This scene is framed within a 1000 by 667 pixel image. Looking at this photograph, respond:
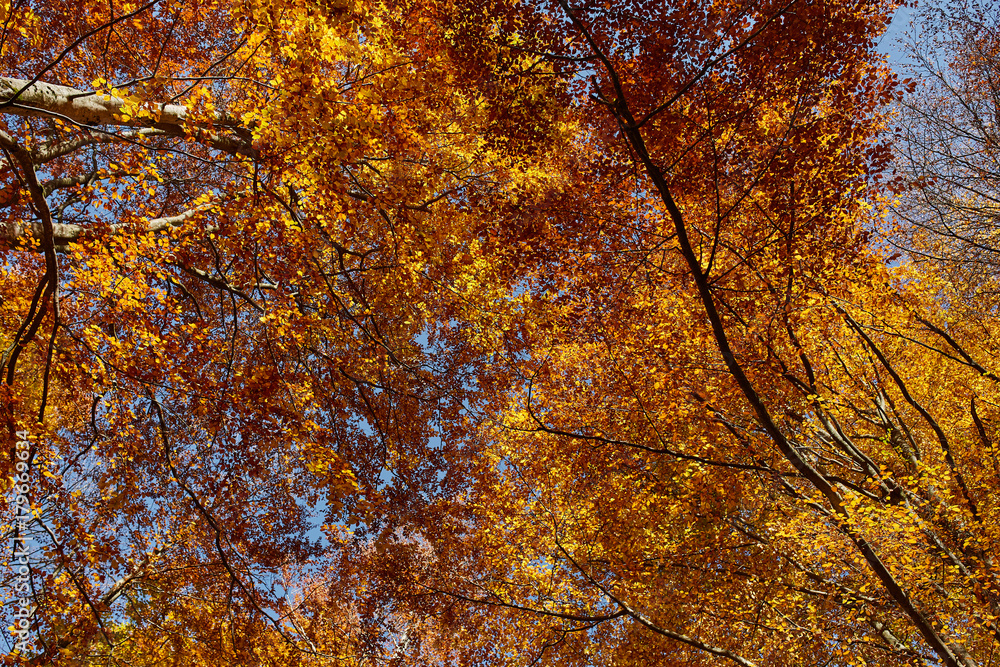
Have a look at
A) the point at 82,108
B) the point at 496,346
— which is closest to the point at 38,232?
the point at 82,108

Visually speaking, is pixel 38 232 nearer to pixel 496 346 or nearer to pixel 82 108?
pixel 82 108

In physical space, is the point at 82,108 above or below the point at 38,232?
above

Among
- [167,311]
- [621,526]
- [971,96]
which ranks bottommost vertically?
[621,526]

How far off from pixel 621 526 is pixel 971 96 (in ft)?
28.8

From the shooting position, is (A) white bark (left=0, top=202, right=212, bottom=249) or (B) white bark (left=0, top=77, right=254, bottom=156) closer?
(B) white bark (left=0, top=77, right=254, bottom=156)

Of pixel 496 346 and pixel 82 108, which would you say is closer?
pixel 82 108

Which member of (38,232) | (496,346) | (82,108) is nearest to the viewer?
(82,108)

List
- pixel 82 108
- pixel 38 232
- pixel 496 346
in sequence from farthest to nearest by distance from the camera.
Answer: pixel 496 346, pixel 38 232, pixel 82 108

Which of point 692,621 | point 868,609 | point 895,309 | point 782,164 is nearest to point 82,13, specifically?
point 782,164

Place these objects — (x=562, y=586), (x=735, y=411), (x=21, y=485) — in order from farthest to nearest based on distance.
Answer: (x=562, y=586), (x=735, y=411), (x=21, y=485)

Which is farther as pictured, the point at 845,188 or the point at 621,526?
the point at 621,526

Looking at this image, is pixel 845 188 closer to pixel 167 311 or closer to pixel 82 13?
pixel 167 311

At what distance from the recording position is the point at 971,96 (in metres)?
8.24

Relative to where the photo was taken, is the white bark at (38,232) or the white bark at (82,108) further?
the white bark at (38,232)
